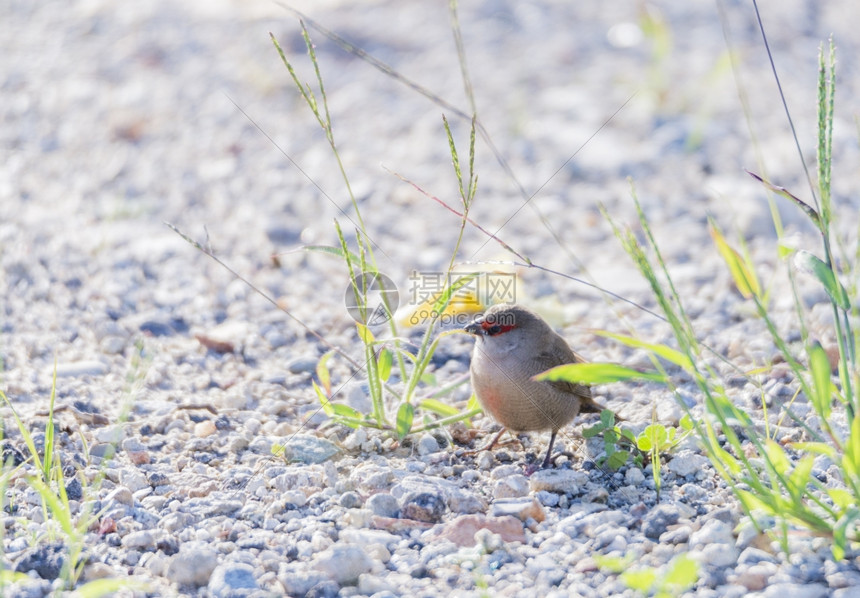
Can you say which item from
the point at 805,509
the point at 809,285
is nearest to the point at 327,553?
the point at 805,509

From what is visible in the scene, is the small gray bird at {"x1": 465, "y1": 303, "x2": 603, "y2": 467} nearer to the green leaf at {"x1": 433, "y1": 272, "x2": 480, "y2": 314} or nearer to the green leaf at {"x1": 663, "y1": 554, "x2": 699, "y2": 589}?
the green leaf at {"x1": 433, "y1": 272, "x2": 480, "y2": 314}

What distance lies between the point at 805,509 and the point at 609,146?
5177mm

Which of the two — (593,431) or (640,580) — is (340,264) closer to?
(593,431)

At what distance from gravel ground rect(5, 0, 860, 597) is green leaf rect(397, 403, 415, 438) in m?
0.13

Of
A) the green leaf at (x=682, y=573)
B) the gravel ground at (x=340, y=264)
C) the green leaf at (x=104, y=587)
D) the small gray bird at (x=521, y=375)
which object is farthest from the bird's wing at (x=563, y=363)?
the green leaf at (x=104, y=587)

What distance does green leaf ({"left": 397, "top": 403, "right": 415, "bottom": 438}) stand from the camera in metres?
3.77

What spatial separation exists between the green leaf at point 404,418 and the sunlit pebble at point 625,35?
6626 millimetres

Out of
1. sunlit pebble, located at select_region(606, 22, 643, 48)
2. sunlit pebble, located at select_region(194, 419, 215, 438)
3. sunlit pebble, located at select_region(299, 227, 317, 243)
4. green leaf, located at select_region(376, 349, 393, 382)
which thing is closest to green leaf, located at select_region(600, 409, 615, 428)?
green leaf, located at select_region(376, 349, 393, 382)

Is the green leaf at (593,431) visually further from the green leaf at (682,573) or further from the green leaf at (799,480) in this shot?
the green leaf at (682,573)

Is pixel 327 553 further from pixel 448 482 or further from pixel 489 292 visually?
pixel 489 292

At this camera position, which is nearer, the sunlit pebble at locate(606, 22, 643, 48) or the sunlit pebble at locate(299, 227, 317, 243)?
A: the sunlit pebble at locate(299, 227, 317, 243)

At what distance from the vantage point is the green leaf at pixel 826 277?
284 cm

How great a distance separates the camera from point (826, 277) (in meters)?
2.87

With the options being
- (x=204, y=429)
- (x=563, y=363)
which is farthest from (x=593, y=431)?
(x=204, y=429)
